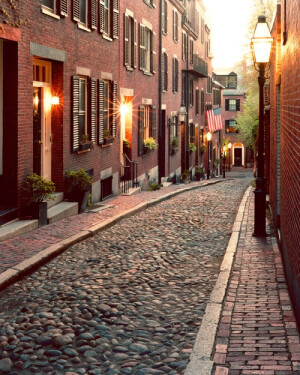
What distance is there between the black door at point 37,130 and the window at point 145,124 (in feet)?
32.5

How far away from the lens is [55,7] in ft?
46.8

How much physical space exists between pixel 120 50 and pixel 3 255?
12.4 metres

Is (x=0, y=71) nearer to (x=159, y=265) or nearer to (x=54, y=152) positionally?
(x=54, y=152)

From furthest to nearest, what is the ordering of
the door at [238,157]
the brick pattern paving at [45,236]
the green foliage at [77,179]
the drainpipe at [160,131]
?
the door at [238,157]
the drainpipe at [160,131]
the green foliage at [77,179]
the brick pattern paving at [45,236]

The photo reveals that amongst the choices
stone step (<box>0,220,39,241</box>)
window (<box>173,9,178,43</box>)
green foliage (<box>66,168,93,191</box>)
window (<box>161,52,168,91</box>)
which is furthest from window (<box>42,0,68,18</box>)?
window (<box>173,9,178,43</box>)

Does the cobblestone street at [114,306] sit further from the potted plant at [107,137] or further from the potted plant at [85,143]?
the potted plant at [107,137]

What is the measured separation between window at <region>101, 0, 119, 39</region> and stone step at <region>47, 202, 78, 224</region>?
552 centimetres

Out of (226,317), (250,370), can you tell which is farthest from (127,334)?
(250,370)

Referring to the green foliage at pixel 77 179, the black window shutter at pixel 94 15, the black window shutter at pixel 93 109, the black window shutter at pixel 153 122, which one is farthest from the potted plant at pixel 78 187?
the black window shutter at pixel 153 122

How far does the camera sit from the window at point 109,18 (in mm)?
18000

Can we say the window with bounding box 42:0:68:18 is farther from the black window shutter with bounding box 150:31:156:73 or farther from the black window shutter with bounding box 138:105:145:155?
the black window shutter with bounding box 150:31:156:73

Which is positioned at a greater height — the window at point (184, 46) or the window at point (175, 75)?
the window at point (184, 46)

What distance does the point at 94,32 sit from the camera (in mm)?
17406

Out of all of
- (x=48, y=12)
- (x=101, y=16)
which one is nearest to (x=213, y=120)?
(x=101, y=16)
